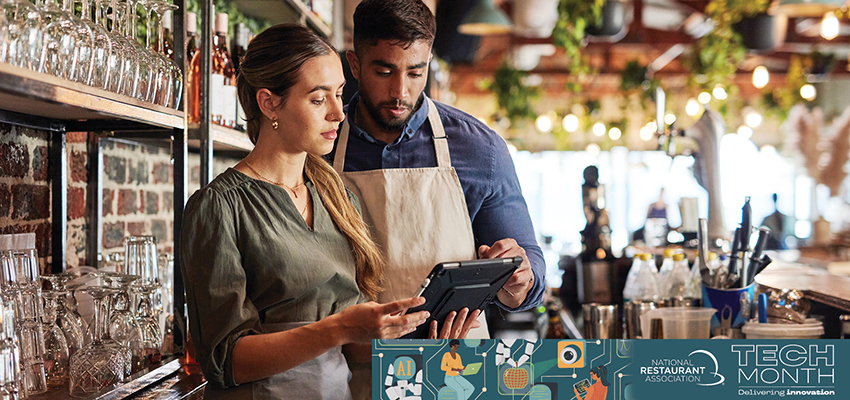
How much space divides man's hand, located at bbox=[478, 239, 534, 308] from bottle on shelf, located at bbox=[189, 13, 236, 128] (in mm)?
945

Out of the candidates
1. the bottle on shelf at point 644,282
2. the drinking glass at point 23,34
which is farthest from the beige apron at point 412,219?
the bottle on shelf at point 644,282

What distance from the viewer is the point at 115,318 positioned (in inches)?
59.1

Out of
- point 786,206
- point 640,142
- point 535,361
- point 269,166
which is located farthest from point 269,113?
point 786,206

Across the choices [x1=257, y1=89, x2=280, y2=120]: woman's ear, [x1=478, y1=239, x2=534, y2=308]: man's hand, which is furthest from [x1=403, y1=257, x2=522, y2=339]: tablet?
[x1=257, y1=89, x2=280, y2=120]: woman's ear

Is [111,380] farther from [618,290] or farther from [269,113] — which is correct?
[618,290]

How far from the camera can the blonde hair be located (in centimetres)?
135

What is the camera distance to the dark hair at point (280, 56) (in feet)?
4.41

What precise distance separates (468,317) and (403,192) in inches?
15.6

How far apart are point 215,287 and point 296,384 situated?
249mm

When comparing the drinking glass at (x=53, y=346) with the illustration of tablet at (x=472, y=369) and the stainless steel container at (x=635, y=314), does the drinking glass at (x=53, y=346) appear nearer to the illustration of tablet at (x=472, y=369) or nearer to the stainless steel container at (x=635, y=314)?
the illustration of tablet at (x=472, y=369)

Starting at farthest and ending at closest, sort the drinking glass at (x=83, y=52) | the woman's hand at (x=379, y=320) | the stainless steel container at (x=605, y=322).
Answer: the stainless steel container at (x=605, y=322) → the drinking glass at (x=83, y=52) → the woman's hand at (x=379, y=320)

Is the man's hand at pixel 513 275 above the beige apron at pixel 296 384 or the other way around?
above

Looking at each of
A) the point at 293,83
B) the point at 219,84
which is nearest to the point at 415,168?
the point at 293,83

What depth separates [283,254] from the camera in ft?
4.13
